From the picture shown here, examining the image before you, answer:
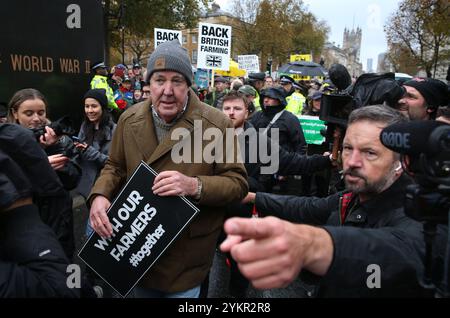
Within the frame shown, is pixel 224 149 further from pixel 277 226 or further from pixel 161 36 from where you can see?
pixel 161 36

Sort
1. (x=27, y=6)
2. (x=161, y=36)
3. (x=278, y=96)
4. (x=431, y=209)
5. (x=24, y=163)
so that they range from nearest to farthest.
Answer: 1. (x=431, y=209)
2. (x=24, y=163)
3. (x=27, y=6)
4. (x=278, y=96)
5. (x=161, y=36)

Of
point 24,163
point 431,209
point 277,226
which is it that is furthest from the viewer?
point 24,163

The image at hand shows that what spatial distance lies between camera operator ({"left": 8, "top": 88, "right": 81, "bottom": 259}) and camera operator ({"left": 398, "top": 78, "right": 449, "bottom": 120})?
9.99 ft

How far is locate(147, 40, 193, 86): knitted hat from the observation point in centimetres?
203

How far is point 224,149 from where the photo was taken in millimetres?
2086

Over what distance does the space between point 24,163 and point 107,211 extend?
1.83 ft

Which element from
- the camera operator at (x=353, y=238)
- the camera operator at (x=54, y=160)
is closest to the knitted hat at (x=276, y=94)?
the camera operator at (x=54, y=160)

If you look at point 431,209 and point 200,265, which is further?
point 200,265

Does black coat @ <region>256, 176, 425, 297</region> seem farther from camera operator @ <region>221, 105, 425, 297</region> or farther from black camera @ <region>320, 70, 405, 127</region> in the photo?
black camera @ <region>320, 70, 405, 127</region>

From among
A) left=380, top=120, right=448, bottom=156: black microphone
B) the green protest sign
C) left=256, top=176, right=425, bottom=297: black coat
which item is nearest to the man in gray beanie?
left=256, top=176, right=425, bottom=297: black coat

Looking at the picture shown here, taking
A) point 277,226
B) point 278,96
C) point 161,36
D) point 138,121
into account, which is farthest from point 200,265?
point 161,36

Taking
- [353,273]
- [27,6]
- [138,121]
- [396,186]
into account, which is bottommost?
[353,273]

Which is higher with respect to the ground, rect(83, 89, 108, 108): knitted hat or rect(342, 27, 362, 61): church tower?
rect(342, 27, 362, 61): church tower

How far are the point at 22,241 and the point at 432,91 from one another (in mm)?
3652
